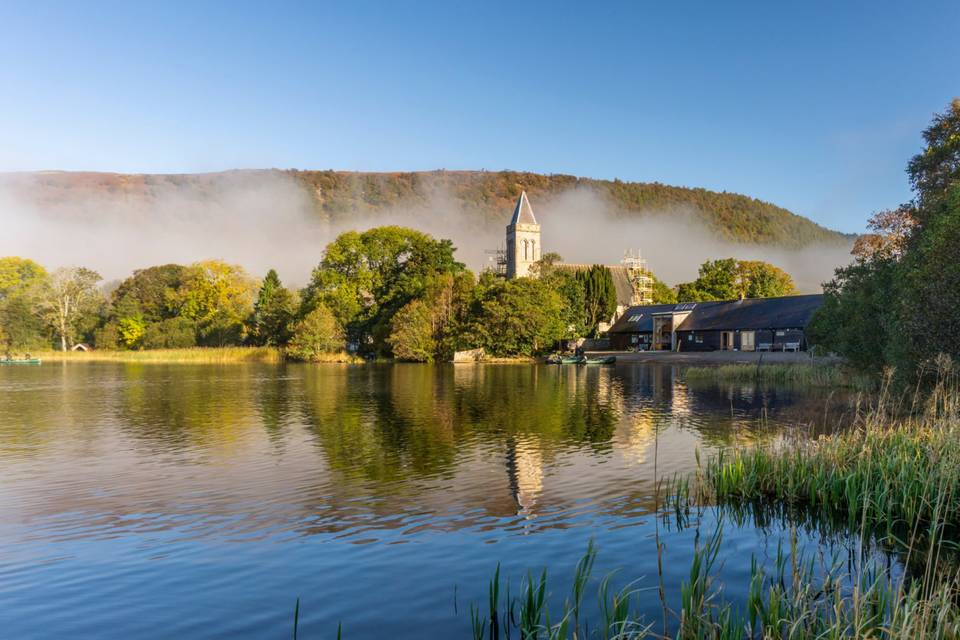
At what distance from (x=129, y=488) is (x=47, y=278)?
102892 millimetres

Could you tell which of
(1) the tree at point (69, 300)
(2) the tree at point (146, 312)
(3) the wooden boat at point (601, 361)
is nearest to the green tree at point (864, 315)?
(3) the wooden boat at point (601, 361)

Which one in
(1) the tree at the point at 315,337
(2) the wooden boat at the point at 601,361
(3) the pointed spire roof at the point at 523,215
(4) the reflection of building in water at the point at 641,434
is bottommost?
(4) the reflection of building in water at the point at 641,434

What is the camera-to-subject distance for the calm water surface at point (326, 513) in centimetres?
811

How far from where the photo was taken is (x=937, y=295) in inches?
633

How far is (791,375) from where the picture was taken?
1538 inches

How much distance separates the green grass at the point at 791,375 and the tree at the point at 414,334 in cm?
3638

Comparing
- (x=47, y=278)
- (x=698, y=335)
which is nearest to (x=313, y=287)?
(x=47, y=278)

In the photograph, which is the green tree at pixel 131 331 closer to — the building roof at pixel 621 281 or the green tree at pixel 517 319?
the green tree at pixel 517 319

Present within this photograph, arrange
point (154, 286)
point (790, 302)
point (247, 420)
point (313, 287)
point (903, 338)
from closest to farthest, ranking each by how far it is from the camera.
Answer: point (903, 338) < point (247, 420) < point (790, 302) < point (313, 287) < point (154, 286)

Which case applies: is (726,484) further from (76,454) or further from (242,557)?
(76,454)

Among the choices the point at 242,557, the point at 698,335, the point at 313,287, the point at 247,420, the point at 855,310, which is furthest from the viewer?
the point at 313,287

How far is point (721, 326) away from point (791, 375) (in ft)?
106

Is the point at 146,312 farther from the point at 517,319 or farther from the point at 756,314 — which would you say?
the point at 756,314

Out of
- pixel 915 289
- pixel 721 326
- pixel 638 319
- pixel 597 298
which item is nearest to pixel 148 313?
pixel 597 298
